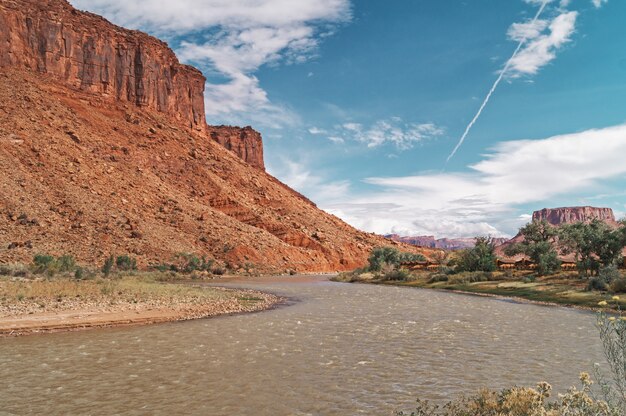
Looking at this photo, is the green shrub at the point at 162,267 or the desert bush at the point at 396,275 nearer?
the green shrub at the point at 162,267

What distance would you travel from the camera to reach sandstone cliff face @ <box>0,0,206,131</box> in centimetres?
8644

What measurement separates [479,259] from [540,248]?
758cm

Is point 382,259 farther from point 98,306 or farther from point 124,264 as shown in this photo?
point 98,306

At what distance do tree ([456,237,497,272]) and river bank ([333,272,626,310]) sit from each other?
16.1 feet

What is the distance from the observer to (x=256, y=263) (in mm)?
75625

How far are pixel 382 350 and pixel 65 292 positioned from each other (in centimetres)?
1995

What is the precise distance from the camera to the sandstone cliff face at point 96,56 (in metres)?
86.4

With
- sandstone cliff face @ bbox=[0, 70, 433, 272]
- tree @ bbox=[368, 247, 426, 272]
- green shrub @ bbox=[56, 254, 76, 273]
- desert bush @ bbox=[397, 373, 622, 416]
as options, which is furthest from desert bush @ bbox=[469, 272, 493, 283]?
desert bush @ bbox=[397, 373, 622, 416]

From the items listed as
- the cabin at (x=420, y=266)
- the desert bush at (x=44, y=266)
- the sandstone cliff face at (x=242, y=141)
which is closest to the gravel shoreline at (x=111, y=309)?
the desert bush at (x=44, y=266)

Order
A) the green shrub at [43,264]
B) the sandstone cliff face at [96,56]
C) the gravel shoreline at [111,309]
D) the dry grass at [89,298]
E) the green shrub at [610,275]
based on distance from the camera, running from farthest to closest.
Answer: the sandstone cliff face at [96,56] < the green shrub at [43,264] < the green shrub at [610,275] < the dry grass at [89,298] < the gravel shoreline at [111,309]

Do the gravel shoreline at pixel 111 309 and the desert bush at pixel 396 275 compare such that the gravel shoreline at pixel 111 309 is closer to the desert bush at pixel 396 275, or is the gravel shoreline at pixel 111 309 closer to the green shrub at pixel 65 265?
the green shrub at pixel 65 265

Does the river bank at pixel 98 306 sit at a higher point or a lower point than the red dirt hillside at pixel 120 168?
lower

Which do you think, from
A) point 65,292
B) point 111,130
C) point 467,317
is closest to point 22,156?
point 111,130

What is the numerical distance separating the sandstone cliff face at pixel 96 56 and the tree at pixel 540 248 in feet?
288
